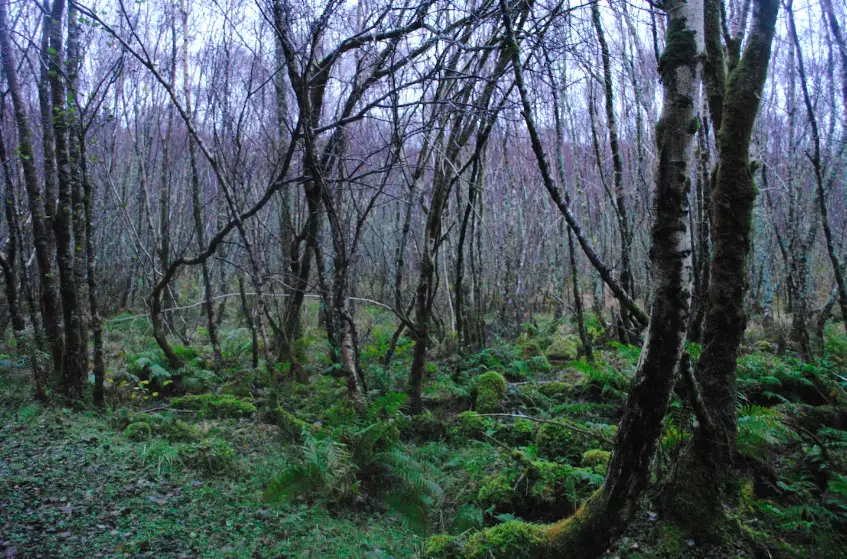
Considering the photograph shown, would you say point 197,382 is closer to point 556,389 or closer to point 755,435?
point 556,389

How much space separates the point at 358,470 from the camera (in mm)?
4059

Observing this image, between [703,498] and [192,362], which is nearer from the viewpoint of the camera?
[703,498]

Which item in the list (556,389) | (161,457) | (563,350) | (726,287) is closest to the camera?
(726,287)

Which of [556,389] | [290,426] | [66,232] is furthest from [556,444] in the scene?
[66,232]

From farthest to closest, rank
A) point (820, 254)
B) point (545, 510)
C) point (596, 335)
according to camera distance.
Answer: point (820, 254) → point (596, 335) → point (545, 510)

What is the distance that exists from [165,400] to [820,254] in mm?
18657

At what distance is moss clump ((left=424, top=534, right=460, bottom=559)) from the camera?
119 inches

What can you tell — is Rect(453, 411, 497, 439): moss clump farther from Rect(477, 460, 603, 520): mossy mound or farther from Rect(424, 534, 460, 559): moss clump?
Rect(424, 534, 460, 559): moss clump

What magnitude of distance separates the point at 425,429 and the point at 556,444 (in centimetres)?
147

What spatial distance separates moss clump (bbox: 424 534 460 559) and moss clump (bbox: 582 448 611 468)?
1467mm

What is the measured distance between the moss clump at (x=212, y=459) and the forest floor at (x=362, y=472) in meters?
0.02

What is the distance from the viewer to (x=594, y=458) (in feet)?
13.4

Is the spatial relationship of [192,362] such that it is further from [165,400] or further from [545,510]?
[545,510]

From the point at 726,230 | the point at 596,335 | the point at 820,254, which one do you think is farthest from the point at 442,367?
the point at 820,254
